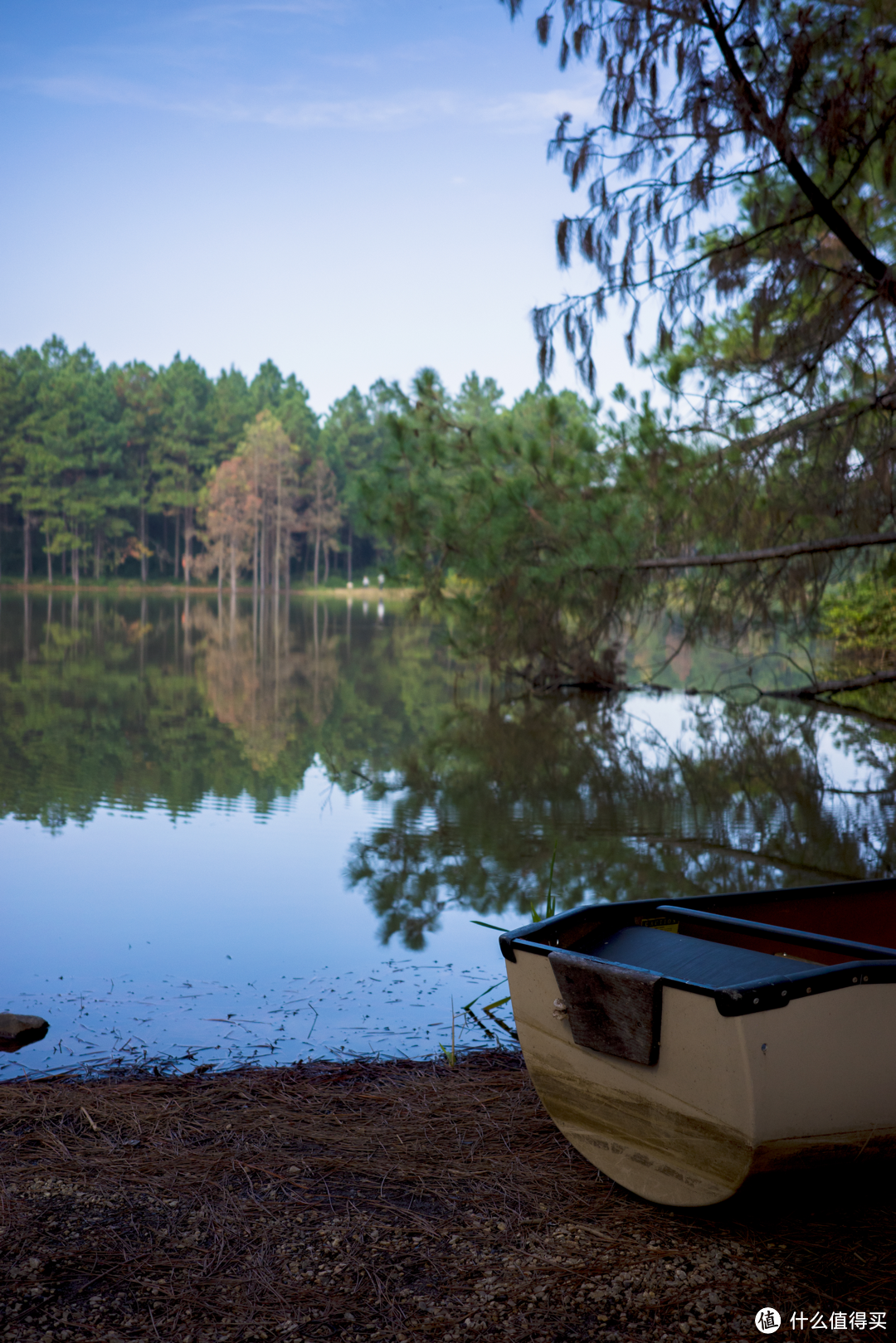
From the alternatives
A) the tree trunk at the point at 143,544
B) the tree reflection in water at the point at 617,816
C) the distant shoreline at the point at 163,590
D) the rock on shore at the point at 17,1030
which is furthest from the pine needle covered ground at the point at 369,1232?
→ the tree trunk at the point at 143,544

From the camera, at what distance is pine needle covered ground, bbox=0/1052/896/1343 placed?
2.20 m

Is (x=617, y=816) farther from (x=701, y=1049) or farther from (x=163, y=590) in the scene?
(x=163, y=590)

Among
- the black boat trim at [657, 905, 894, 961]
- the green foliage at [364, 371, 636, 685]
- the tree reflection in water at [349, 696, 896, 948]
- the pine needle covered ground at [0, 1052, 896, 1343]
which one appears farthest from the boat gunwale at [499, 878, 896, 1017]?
the green foliage at [364, 371, 636, 685]

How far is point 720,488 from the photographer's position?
1088cm

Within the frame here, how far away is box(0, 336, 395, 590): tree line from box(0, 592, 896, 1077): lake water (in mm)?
44991

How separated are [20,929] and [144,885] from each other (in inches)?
35.3

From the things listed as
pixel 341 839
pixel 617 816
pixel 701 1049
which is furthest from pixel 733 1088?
pixel 617 816

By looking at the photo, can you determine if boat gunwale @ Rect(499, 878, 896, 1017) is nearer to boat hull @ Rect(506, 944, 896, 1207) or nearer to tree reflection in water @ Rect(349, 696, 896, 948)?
boat hull @ Rect(506, 944, 896, 1207)

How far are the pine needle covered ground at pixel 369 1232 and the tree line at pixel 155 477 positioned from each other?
54.6m

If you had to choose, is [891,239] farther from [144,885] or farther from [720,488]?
[144,885]

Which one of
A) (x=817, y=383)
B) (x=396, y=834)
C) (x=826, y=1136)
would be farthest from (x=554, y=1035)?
(x=817, y=383)

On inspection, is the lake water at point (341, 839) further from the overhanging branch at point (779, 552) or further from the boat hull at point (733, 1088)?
the overhanging branch at point (779, 552)

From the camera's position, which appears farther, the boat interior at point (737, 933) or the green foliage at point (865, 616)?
the green foliage at point (865, 616)

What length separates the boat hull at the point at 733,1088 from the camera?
2.33 m
